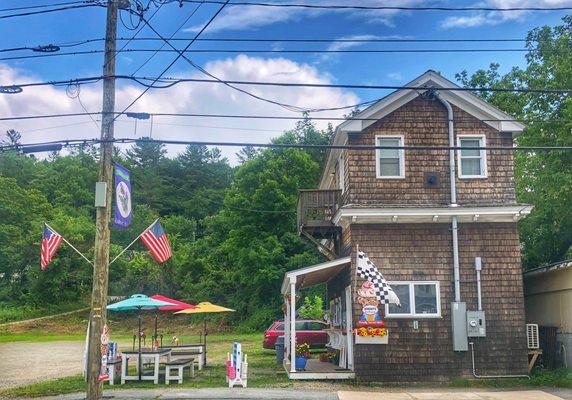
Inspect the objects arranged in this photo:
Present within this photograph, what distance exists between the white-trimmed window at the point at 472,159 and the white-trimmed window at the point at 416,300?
343 centimetres

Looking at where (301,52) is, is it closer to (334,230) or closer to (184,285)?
(334,230)

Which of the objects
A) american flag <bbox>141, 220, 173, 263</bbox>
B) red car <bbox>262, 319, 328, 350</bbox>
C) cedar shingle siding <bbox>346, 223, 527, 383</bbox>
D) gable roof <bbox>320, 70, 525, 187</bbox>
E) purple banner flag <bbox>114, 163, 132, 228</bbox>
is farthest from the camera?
red car <bbox>262, 319, 328, 350</bbox>

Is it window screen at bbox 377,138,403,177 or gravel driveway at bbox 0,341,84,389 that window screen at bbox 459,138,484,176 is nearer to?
window screen at bbox 377,138,403,177

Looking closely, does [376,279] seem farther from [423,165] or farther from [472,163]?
[472,163]

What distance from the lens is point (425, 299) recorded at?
16.3 meters

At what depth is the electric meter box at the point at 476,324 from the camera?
1586cm

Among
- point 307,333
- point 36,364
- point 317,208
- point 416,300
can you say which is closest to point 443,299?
point 416,300

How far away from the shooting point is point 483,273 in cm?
1644

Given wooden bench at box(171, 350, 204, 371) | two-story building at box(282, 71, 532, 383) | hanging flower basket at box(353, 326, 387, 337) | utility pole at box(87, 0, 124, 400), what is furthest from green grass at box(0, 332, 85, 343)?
utility pole at box(87, 0, 124, 400)

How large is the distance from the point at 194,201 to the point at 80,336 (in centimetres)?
3023

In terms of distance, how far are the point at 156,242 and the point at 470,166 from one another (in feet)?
30.3

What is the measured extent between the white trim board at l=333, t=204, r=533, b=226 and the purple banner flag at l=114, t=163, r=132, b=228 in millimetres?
5827

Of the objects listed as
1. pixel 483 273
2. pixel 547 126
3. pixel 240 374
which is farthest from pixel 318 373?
pixel 547 126

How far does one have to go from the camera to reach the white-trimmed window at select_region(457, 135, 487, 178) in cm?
→ 1709
